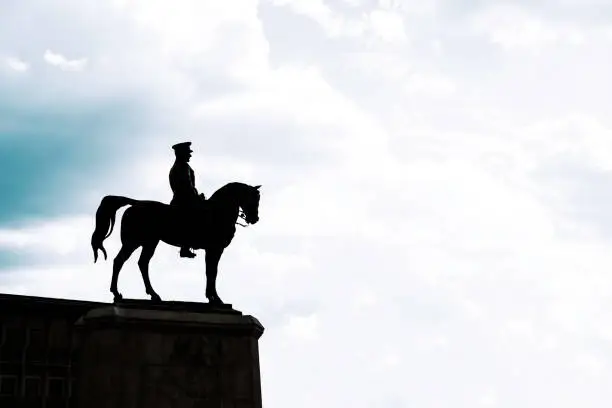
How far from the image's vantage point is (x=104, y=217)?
56.1 ft

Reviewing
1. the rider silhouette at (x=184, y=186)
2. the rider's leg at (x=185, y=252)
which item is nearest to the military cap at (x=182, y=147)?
the rider silhouette at (x=184, y=186)

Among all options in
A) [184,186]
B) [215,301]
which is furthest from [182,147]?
[215,301]

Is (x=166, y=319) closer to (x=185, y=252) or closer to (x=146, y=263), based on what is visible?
(x=146, y=263)

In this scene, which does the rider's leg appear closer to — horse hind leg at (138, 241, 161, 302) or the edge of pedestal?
horse hind leg at (138, 241, 161, 302)

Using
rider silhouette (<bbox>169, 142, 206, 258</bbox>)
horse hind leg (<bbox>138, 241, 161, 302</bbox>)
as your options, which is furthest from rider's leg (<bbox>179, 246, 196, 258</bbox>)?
horse hind leg (<bbox>138, 241, 161, 302</bbox>)

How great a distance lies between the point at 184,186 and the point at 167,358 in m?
3.44

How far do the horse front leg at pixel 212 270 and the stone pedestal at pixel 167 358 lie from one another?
0.44 metres

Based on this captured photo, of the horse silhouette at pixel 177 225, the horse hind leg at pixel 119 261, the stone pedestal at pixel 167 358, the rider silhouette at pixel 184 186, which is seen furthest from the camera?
the rider silhouette at pixel 184 186

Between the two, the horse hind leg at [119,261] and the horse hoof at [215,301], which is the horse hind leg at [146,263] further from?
the horse hoof at [215,301]

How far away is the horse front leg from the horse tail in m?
1.84

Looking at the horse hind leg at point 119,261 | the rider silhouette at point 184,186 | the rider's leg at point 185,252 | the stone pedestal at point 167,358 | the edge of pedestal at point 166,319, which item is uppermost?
the rider silhouette at point 184,186

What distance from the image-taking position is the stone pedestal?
15750 millimetres

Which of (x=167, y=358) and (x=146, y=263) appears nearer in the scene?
(x=167, y=358)

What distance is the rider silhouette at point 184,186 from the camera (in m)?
17.4
